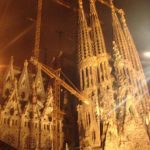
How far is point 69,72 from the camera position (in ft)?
103

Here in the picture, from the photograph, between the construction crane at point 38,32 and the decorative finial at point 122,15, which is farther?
the decorative finial at point 122,15

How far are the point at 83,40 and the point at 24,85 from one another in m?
6.21

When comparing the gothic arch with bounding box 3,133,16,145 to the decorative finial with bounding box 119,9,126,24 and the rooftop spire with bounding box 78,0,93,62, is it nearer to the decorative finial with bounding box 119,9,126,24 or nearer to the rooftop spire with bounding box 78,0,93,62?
the rooftop spire with bounding box 78,0,93,62

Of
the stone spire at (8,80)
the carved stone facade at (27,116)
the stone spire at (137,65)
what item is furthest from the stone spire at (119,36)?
the stone spire at (8,80)

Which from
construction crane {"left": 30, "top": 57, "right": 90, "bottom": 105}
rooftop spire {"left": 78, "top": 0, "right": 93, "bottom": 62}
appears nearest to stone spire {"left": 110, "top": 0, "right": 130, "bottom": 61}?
rooftop spire {"left": 78, "top": 0, "right": 93, "bottom": 62}

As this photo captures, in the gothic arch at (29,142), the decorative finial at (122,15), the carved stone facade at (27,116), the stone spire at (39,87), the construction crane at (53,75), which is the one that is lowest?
the gothic arch at (29,142)

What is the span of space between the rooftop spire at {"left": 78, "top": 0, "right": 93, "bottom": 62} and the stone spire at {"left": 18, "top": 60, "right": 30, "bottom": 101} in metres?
4.48

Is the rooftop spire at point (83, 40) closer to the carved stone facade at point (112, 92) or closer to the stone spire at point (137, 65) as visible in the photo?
the carved stone facade at point (112, 92)

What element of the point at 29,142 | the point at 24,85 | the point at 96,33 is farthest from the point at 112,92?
the point at 29,142

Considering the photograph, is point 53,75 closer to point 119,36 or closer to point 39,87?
point 39,87

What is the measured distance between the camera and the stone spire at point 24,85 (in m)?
26.5

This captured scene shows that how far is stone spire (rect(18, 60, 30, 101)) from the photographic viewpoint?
26.5 metres

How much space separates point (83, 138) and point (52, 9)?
38.7 ft

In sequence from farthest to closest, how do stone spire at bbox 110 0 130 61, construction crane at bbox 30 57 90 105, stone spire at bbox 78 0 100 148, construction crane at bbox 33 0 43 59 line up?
stone spire at bbox 110 0 130 61, construction crane at bbox 33 0 43 59, construction crane at bbox 30 57 90 105, stone spire at bbox 78 0 100 148
